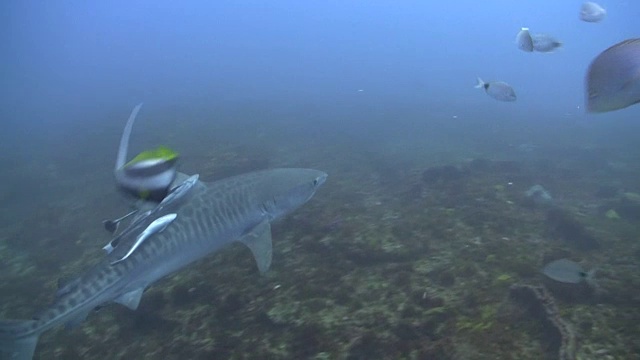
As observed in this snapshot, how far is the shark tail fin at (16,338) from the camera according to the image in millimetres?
4324

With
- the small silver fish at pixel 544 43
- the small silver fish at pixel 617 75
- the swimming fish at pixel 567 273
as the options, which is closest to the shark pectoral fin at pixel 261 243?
the swimming fish at pixel 567 273

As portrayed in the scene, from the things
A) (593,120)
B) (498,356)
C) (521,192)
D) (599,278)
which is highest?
(498,356)

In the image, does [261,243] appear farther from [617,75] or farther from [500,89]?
[500,89]

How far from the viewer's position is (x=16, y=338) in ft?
14.2

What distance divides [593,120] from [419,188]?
32.1 metres

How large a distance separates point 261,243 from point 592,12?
990 cm

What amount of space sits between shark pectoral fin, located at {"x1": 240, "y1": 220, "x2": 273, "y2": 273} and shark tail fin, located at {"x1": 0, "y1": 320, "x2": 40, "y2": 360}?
2619mm

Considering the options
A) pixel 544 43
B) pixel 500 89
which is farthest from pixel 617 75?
pixel 544 43

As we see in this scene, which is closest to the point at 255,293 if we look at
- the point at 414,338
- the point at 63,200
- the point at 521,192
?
the point at 414,338

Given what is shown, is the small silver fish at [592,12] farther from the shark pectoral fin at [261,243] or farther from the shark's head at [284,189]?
the shark pectoral fin at [261,243]

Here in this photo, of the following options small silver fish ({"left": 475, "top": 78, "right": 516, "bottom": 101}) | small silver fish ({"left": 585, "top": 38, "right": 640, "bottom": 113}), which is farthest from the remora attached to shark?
Result: small silver fish ({"left": 475, "top": 78, "right": 516, "bottom": 101})

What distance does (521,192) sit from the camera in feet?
32.9

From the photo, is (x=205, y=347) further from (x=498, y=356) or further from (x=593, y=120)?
(x=593, y=120)

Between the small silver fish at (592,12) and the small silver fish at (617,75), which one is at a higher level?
the small silver fish at (617,75)
